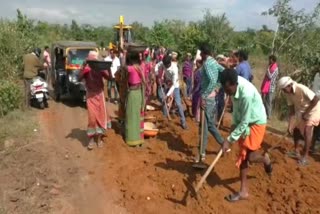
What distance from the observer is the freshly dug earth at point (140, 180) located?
19.8ft

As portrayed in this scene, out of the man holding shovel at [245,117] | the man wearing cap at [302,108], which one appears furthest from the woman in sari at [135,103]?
the man holding shovel at [245,117]

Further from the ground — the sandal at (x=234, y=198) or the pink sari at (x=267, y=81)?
the pink sari at (x=267, y=81)

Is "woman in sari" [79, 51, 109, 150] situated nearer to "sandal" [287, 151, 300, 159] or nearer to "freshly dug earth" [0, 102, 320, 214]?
"freshly dug earth" [0, 102, 320, 214]

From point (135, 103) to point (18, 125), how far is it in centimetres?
Result: 357

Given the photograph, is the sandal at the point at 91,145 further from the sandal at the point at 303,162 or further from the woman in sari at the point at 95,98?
the sandal at the point at 303,162

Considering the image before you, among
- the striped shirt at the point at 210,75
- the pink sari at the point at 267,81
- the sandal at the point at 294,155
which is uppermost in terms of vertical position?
the striped shirt at the point at 210,75

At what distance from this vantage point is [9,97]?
37.7 feet

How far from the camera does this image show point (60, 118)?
457 inches

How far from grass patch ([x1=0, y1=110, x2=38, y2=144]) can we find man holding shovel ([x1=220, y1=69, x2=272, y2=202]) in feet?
17.5

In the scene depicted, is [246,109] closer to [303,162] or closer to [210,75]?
A: [210,75]

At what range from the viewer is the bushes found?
11234 millimetres

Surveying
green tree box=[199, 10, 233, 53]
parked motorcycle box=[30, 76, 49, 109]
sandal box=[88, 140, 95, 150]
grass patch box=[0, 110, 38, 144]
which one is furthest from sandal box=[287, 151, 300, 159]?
green tree box=[199, 10, 233, 53]

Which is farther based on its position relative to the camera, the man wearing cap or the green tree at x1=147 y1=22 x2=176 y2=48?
the green tree at x1=147 y1=22 x2=176 y2=48

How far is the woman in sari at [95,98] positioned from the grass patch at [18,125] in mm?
2005
